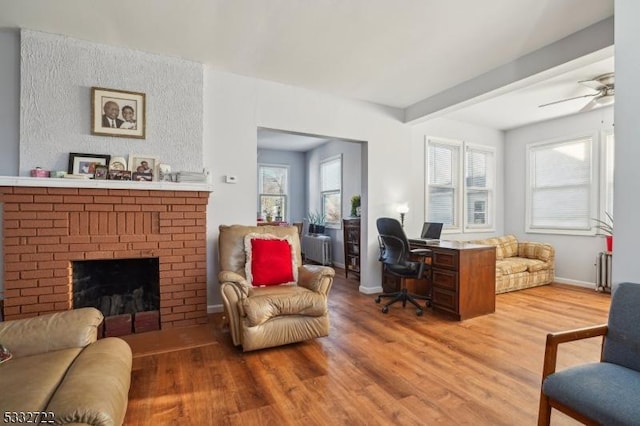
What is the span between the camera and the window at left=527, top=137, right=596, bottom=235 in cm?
487

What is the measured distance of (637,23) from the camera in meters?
1.71

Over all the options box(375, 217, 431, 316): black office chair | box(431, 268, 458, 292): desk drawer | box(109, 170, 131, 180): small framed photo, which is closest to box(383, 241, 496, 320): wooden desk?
box(431, 268, 458, 292): desk drawer

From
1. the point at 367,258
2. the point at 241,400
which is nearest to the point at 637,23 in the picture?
the point at 241,400

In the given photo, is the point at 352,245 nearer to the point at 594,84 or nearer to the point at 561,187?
the point at 561,187

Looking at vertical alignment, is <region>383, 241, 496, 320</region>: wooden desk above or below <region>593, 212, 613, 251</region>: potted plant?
below

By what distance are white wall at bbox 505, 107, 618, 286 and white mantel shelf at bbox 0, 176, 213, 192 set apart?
5.30m

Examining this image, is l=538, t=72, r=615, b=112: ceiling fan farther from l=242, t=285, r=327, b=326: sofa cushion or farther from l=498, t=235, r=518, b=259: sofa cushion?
l=242, t=285, r=327, b=326: sofa cushion

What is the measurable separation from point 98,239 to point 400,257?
2.93m

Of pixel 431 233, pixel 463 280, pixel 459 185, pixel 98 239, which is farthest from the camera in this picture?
pixel 459 185

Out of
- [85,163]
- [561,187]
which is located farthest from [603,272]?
[85,163]

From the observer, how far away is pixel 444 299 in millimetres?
3521

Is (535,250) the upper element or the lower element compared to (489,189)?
lower

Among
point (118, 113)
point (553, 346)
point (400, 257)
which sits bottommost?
point (553, 346)

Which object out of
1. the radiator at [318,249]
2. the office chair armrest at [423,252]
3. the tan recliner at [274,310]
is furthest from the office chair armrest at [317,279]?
the radiator at [318,249]
